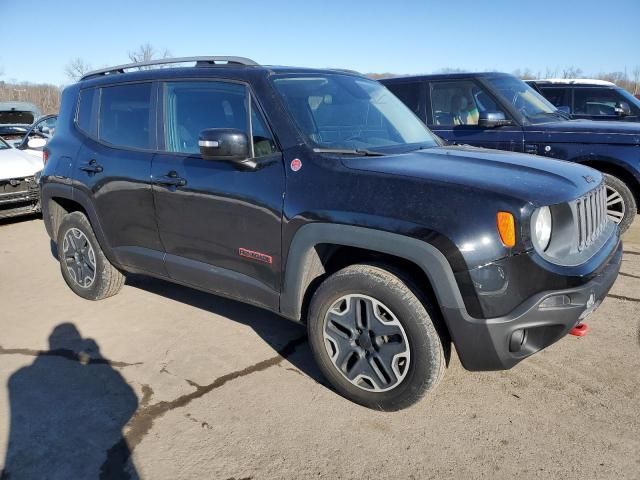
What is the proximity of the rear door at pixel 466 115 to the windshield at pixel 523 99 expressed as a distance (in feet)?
0.53


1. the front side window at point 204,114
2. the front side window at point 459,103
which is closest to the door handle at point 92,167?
the front side window at point 204,114

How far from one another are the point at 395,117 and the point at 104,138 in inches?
89.3

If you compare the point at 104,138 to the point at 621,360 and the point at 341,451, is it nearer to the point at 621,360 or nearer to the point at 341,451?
the point at 341,451

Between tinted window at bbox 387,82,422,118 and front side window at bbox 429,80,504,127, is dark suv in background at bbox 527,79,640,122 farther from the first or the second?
tinted window at bbox 387,82,422,118

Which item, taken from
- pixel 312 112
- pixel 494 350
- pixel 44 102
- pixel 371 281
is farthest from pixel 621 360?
pixel 44 102

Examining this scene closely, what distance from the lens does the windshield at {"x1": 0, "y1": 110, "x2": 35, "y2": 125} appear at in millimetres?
14908

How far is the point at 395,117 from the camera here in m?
3.82

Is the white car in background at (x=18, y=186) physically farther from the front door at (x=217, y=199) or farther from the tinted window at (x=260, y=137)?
the tinted window at (x=260, y=137)

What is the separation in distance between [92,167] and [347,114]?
209 centimetres

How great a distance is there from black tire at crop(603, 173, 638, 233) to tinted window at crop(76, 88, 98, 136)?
16.4ft

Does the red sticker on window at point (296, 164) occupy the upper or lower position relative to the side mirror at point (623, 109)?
lower

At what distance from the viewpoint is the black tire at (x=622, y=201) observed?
5629 mm

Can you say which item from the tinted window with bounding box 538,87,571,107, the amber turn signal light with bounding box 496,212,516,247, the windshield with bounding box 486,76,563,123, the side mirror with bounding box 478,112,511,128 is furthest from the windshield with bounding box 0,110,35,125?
the amber turn signal light with bounding box 496,212,516,247

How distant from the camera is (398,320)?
2.66m
